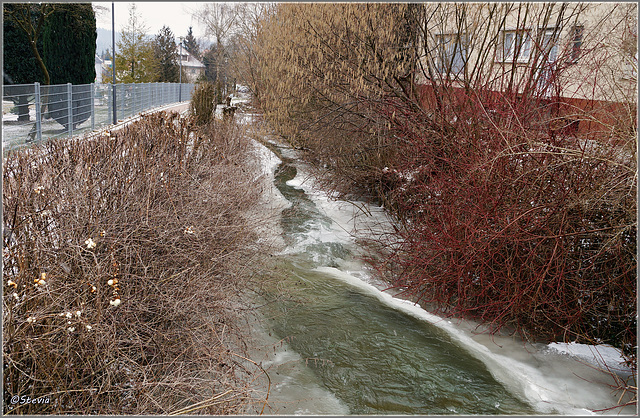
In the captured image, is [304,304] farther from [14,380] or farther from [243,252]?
[14,380]

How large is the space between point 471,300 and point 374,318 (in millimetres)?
1055

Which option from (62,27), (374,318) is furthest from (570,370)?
(62,27)

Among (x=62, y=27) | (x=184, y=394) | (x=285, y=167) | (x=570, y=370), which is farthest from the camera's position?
(x=62, y=27)

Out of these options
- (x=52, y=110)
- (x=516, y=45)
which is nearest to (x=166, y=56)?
(x=52, y=110)

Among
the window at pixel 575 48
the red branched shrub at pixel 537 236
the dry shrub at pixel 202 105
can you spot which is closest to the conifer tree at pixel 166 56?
the dry shrub at pixel 202 105

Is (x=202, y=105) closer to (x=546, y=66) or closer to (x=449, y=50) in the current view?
(x=449, y=50)

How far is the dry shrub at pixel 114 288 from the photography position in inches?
123

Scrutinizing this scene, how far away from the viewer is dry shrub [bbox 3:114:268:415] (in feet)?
10.3

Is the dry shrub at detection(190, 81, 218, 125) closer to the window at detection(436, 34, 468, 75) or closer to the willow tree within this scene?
the willow tree

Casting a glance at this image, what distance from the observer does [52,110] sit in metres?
12.1

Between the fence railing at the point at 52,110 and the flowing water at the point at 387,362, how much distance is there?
413 cm

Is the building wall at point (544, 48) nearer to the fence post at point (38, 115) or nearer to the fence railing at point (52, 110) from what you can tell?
the fence railing at point (52, 110)

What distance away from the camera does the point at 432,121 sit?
677cm

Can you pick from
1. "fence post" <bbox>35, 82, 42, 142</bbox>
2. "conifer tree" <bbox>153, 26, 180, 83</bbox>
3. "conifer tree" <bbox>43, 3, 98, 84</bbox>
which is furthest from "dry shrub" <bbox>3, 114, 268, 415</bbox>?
"conifer tree" <bbox>153, 26, 180, 83</bbox>
